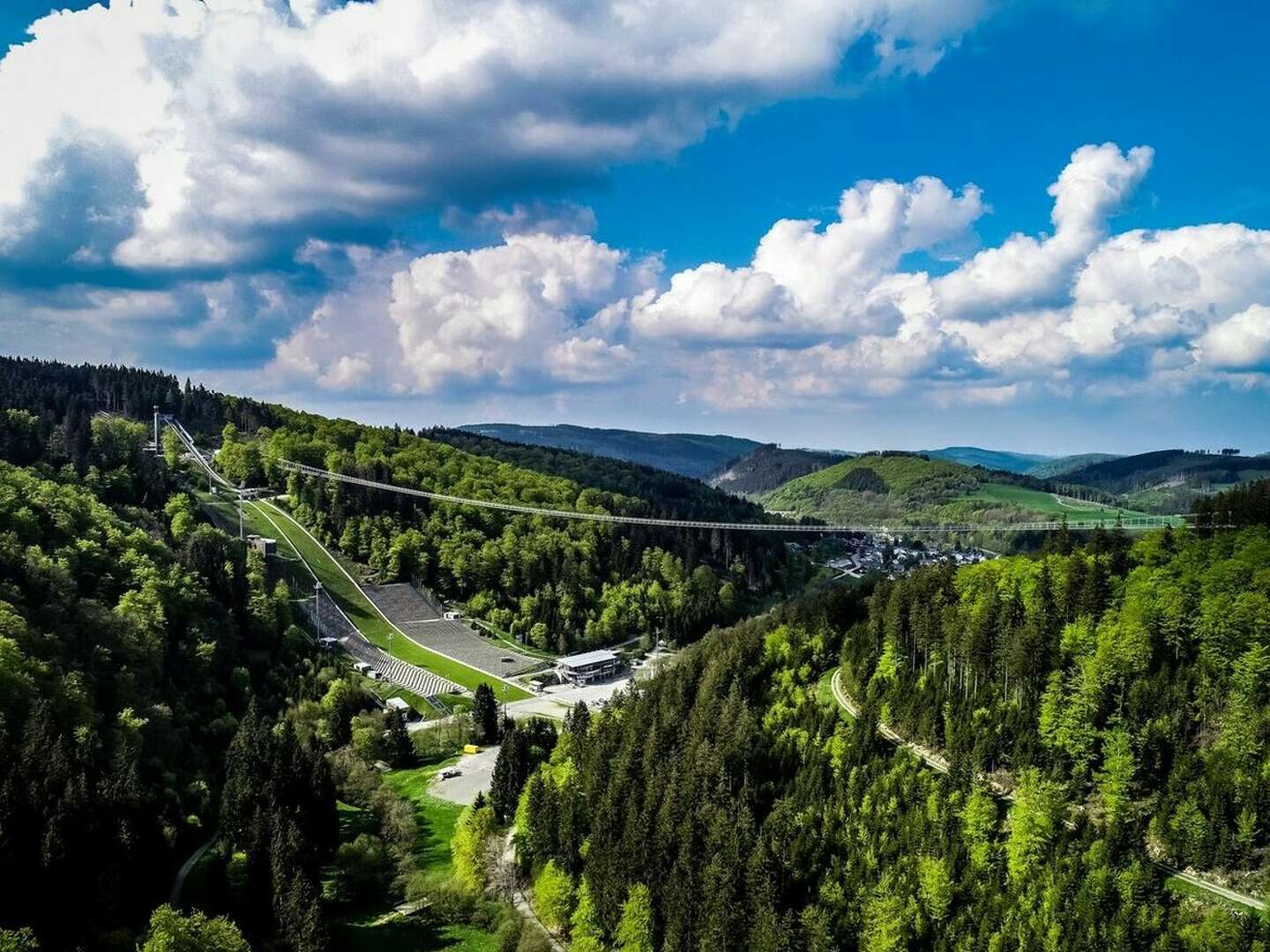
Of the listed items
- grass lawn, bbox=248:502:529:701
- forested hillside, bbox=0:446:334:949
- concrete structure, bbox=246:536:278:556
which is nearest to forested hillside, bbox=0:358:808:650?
grass lawn, bbox=248:502:529:701

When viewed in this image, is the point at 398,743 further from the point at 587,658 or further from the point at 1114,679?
the point at 1114,679

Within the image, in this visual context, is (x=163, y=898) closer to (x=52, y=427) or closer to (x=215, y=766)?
(x=215, y=766)

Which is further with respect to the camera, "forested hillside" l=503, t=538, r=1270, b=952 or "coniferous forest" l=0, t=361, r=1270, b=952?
"coniferous forest" l=0, t=361, r=1270, b=952

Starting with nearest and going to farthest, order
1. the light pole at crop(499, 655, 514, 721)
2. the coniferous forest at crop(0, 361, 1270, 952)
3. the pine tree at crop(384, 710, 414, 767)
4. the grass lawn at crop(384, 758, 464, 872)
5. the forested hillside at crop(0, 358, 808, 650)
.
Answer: the coniferous forest at crop(0, 361, 1270, 952)
the grass lawn at crop(384, 758, 464, 872)
the pine tree at crop(384, 710, 414, 767)
the light pole at crop(499, 655, 514, 721)
the forested hillside at crop(0, 358, 808, 650)

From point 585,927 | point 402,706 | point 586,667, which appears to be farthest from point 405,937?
point 586,667

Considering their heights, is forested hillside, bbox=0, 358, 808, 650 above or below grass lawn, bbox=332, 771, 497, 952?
above

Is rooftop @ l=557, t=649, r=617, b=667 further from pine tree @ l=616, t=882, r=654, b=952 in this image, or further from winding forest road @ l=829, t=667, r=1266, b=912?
pine tree @ l=616, t=882, r=654, b=952

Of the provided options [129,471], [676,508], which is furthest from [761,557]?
[129,471]
